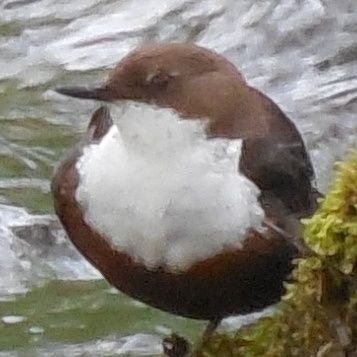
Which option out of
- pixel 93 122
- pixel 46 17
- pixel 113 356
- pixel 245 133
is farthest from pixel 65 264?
pixel 46 17

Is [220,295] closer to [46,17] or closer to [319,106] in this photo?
[319,106]

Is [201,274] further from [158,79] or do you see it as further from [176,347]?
[158,79]

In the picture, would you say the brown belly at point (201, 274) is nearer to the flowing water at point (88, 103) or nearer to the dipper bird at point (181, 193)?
the dipper bird at point (181, 193)

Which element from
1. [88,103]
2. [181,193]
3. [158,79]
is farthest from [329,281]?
[88,103]

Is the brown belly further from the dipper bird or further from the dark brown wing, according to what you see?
the dark brown wing

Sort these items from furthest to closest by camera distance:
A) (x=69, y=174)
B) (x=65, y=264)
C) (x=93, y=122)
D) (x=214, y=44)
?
(x=214, y=44) → (x=65, y=264) → (x=93, y=122) → (x=69, y=174)
